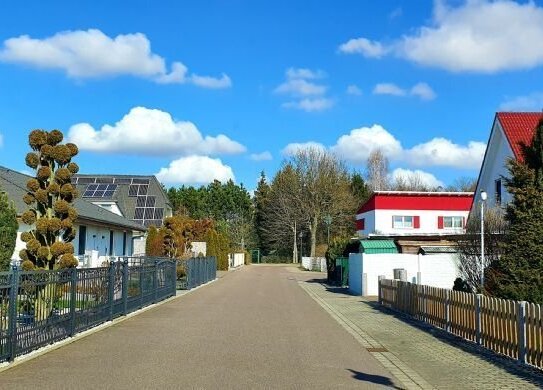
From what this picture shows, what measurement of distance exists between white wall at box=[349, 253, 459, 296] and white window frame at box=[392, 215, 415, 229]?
96.4 ft

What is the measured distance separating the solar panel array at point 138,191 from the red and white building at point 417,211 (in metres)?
21.0

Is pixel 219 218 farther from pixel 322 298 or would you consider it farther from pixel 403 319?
pixel 403 319

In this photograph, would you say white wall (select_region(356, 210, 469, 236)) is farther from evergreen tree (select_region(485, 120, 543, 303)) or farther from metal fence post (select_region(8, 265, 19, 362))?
metal fence post (select_region(8, 265, 19, 362))

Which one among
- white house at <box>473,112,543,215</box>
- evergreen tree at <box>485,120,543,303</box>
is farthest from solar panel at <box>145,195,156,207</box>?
evergreen tree at <box>485,120,543,303</box>

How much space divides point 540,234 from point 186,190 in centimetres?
8902

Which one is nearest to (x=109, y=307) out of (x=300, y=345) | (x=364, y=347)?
(x=300, y=345)

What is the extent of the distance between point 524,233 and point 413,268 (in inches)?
535

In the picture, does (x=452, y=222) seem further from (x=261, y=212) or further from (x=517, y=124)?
(x=261, y=212)

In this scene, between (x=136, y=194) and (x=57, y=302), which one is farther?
(x=136, y=194)

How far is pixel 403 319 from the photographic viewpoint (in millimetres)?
17812

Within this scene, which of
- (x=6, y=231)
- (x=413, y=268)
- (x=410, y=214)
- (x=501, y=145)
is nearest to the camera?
(x=6, y=231)

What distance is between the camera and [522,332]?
34.2 feet

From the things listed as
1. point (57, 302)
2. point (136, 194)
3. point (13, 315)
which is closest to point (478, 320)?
point (57, 302)

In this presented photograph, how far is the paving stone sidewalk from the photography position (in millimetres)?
9133
